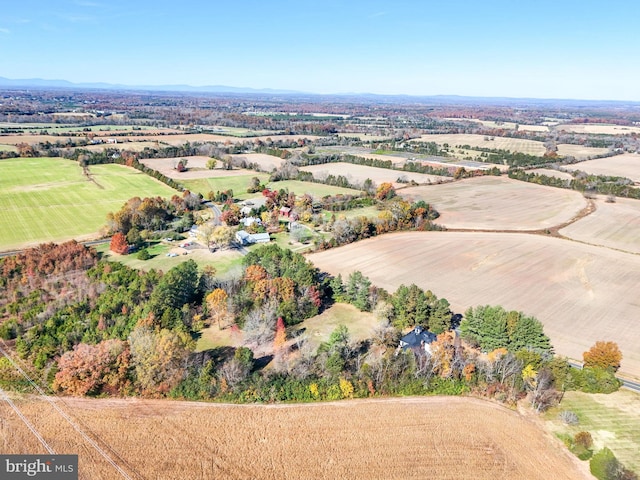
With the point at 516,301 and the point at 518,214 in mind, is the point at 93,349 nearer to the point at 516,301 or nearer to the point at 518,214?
the point at 516,301

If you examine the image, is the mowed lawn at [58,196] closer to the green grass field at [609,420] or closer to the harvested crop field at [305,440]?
the harvested crop field at [305,440]

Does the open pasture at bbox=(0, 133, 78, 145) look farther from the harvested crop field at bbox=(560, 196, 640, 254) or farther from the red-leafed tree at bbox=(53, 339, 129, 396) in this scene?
the harvested crop field at bbox=(560, 196, 640, 254)

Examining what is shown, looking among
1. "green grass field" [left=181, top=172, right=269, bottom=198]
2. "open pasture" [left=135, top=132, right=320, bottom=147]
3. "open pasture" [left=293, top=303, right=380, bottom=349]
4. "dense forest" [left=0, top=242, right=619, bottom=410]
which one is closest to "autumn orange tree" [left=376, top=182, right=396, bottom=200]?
"green grass field" [left=181, top=172, right=269, bottom=198]

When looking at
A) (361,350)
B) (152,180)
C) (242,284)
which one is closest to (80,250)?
(242,284)

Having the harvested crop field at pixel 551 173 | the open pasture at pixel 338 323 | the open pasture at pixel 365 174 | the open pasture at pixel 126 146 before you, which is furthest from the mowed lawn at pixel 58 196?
the harvested crop field at pixel 551 173

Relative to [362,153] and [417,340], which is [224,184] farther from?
[417,340]

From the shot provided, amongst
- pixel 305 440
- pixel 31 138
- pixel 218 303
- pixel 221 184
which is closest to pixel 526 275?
pixel 218 303

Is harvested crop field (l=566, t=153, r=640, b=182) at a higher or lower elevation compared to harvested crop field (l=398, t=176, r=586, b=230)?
higher
